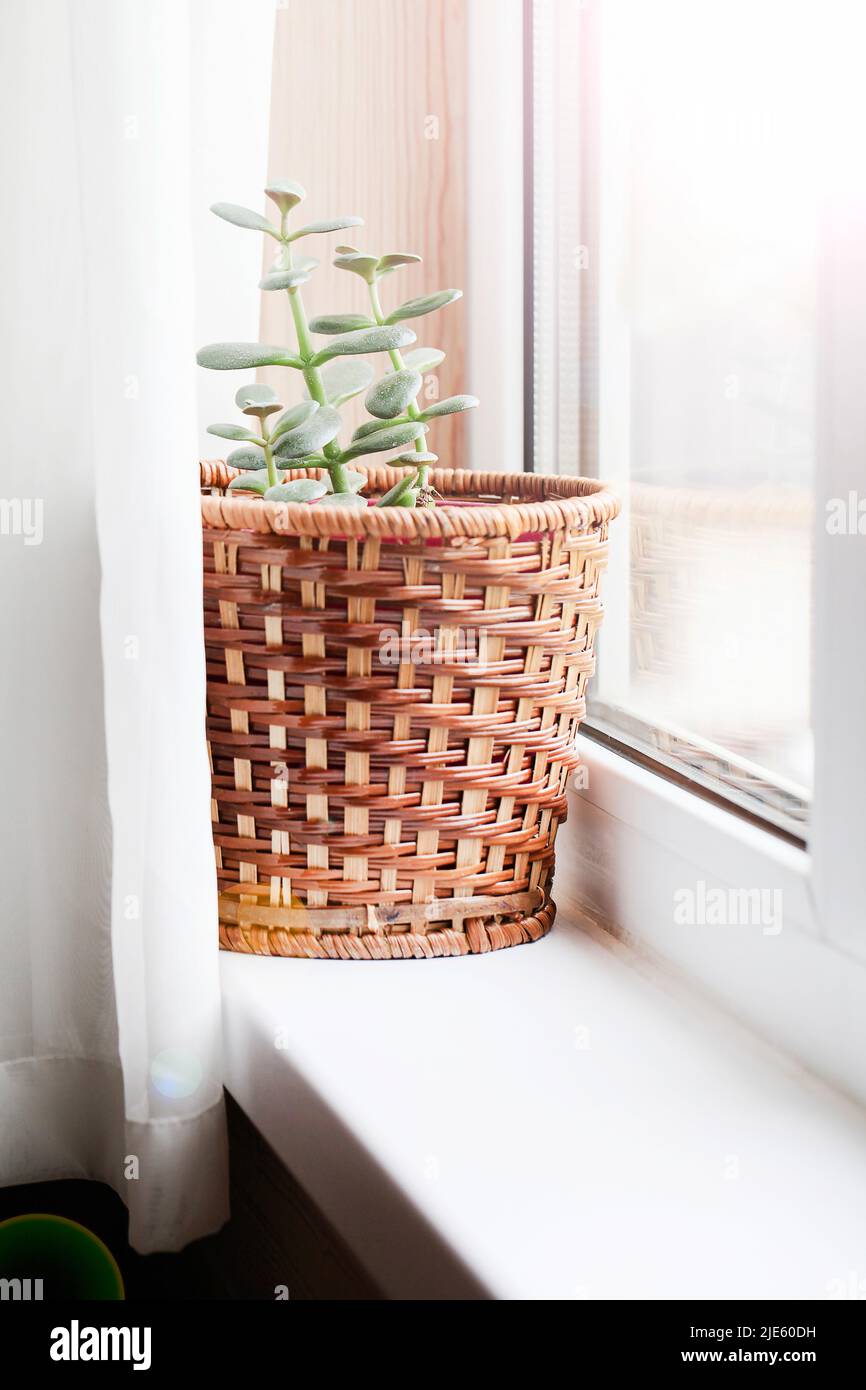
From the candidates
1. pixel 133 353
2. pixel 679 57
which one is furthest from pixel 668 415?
pixel 133 353

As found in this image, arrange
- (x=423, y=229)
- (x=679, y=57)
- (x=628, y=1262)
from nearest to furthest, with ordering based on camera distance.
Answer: (x=628, y=1262) < (x=679, y=57) < (x=423, y=229)

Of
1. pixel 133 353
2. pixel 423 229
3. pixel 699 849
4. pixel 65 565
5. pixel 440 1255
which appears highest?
pixel 423 229

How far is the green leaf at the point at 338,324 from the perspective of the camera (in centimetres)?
77

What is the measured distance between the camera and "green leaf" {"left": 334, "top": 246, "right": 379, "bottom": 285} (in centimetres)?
79

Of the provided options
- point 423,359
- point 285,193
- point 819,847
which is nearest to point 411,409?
point 423,359

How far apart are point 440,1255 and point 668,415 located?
20.7 inches

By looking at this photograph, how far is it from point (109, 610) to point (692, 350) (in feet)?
1.27

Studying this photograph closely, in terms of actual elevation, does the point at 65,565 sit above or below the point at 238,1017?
above

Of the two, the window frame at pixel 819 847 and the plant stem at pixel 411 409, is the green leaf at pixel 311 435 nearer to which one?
the plant stem at pixel 411 409

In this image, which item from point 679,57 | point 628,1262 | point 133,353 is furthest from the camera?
point 679,57

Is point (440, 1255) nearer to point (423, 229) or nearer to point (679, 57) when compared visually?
point (679, 57)

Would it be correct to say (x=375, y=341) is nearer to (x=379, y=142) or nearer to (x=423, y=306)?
(x=423, y=306)

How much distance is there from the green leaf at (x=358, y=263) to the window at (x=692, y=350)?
18 cm

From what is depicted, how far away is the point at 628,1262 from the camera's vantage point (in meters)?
0.49
